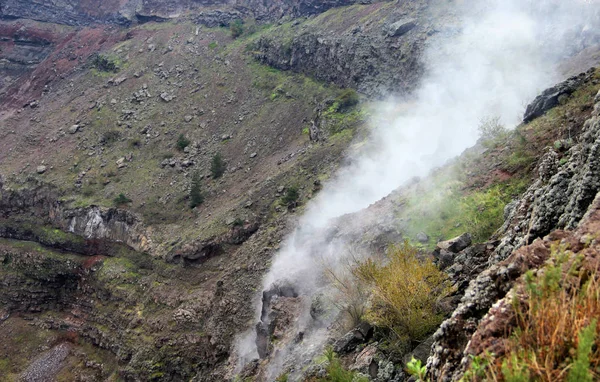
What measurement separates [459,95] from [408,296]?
27.1 meters

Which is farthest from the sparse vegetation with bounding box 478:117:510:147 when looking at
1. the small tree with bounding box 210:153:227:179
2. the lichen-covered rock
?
the small tree with bounding box 210:153:227:179

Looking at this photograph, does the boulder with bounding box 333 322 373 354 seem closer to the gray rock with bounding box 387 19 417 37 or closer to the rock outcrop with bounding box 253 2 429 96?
the rock outcrop with bounding box 253 2 429 96

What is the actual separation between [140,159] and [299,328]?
1251 inches

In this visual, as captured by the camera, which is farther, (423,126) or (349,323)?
(423,126)

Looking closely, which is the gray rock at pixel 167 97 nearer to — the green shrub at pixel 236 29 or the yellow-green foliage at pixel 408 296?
the green shrub at pixel 236 29

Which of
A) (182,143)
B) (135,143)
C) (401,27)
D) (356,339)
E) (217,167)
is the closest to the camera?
(356,339)

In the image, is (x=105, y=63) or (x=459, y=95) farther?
(x=105, y=63)

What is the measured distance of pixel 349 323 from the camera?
49.3 feet

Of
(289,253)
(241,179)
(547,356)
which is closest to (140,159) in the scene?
(241,179)

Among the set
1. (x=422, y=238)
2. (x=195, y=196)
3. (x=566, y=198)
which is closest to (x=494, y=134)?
(x=422, y=238)

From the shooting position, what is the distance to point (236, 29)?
6312 cm

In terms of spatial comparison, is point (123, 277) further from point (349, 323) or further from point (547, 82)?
point (547, 82)

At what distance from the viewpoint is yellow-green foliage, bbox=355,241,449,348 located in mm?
10734

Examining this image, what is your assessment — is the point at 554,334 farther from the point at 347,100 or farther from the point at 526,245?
the point at 347,100
